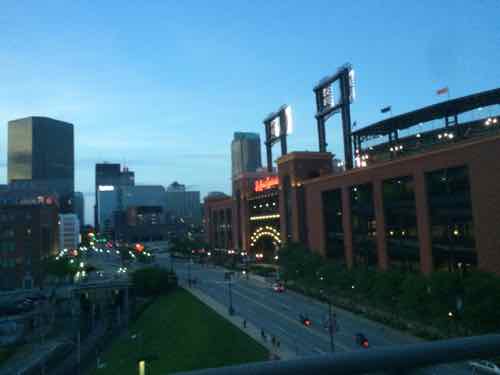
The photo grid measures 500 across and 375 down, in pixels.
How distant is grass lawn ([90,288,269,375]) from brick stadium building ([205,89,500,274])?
23554 millimetres

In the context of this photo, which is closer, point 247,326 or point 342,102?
point 247,326

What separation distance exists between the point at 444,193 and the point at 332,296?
2256 centimetres

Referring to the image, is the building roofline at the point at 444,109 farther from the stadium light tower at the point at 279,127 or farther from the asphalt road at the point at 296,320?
the stadium light tower at the point at 279,127

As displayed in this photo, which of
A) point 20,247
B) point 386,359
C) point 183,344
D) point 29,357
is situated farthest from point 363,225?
point 20,247

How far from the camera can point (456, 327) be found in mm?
39781

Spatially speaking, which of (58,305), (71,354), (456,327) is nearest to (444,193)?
(456,327)

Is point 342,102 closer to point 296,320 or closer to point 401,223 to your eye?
point 401,223

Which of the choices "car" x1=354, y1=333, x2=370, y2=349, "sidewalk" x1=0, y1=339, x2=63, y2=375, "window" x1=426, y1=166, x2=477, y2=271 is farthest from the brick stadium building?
"sidewalk" x1=0, y1=339, x2=63, y2=375

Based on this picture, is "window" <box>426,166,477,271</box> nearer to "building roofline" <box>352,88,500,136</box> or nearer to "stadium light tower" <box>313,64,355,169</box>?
"building roofline" <box>352,88,500,136</box>

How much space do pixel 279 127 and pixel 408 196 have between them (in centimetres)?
6957

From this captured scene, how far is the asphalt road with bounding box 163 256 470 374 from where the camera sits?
139 ft

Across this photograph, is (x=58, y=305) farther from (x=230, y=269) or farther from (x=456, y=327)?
(x=456, y=327)

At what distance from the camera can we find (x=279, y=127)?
404ft

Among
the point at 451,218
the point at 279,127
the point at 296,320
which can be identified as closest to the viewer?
the point at 451,218
